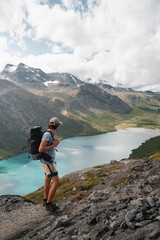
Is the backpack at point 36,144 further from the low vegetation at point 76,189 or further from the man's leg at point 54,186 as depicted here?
the low vegetation at point 76,189

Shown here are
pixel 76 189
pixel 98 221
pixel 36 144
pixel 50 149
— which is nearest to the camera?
pixel 98 221

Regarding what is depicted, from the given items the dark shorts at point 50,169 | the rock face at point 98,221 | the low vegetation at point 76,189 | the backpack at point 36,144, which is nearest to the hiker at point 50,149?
the dark shorts at point 50,169

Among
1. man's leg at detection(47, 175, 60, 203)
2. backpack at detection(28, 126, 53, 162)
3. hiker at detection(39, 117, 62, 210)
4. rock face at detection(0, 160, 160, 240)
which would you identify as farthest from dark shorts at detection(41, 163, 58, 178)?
rock face at detection(0, 160, 160, 240)

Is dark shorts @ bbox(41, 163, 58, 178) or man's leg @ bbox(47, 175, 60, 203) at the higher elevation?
dark shorts @ bbox(41, 163, 58, 178)

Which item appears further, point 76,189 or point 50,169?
point 76,189

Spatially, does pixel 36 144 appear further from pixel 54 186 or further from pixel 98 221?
pixel 98 221

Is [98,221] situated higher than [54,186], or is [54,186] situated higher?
[54,186]

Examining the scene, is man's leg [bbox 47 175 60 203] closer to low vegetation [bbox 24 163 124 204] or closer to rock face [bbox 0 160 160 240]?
rock face [bbox 0 160 160 240]

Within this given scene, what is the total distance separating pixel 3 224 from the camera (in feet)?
50.1

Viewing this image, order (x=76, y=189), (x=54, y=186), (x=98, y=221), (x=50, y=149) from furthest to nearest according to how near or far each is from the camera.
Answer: (x=76, y=189) < (x=54, y=186) < (x=50, y=149) < (x=98, y=221)

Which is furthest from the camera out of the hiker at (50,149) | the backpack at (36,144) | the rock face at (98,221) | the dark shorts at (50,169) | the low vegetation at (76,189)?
the low vegetation at (76,189)

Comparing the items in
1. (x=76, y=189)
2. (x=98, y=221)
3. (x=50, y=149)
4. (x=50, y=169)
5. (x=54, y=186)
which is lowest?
(x=98, y=221)

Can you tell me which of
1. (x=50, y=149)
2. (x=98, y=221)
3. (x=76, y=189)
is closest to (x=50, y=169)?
(x=50, y=149)

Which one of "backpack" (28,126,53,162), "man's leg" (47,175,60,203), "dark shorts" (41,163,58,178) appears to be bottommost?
"man's leg" (47,175,60,203)
